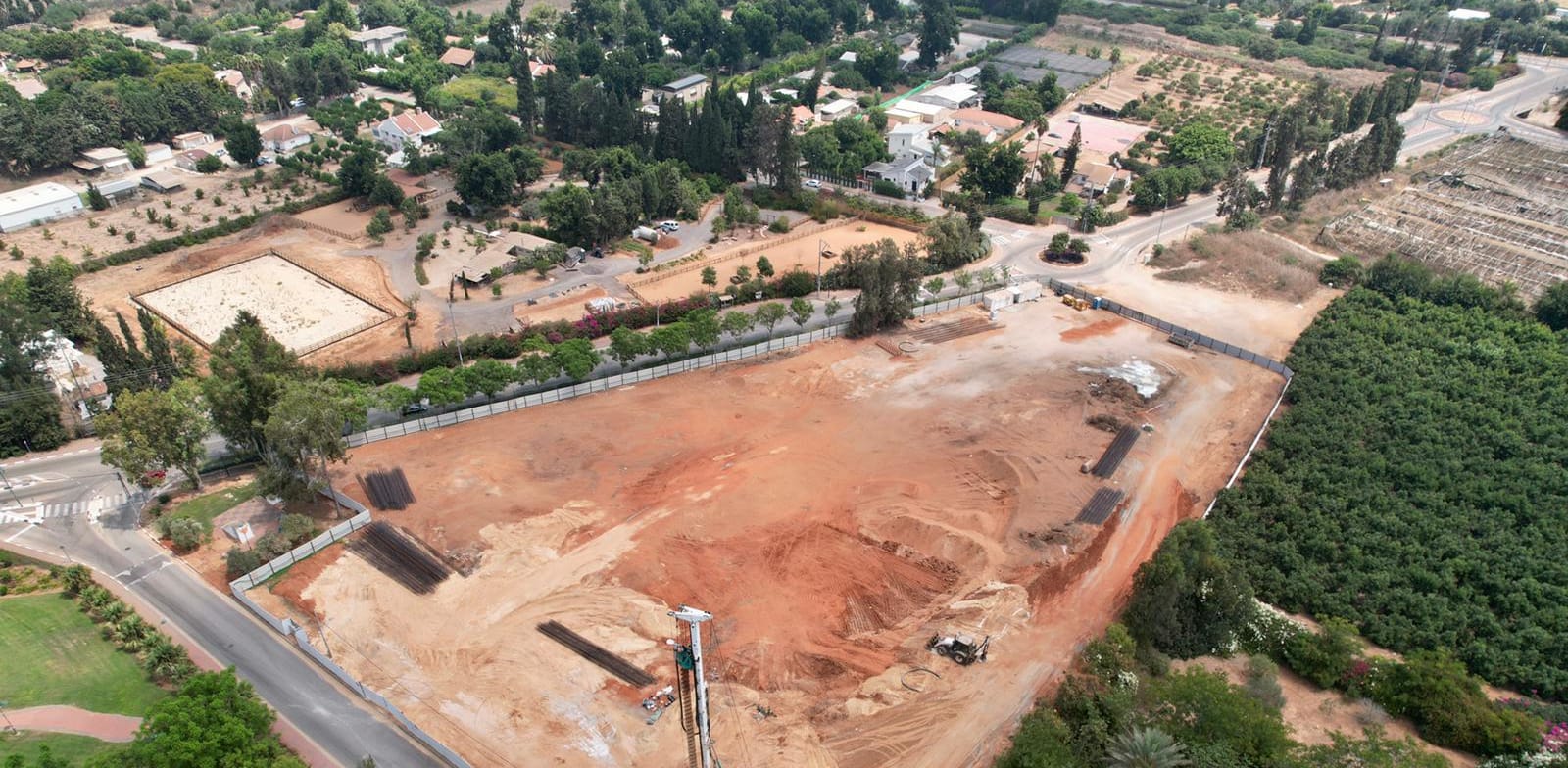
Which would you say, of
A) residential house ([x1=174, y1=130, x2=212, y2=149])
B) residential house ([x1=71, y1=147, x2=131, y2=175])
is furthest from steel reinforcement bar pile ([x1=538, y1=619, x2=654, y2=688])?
residential house ([x1=174, y1=130, x2=212, y2=149])

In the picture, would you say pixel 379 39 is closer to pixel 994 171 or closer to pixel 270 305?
pixel 270 305

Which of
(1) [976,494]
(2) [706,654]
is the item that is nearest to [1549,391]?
(1) [976,494]

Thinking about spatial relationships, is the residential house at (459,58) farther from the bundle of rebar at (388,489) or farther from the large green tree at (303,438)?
the bundle of rebar at (388,489)

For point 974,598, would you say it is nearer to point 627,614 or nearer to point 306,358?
point 627,614

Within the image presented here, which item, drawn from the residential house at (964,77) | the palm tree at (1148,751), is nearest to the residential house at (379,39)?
the residential house at (964,77)

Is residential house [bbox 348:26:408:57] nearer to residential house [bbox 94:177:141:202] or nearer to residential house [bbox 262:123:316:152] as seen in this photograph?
residential house [bbox 262:123:316:152]
